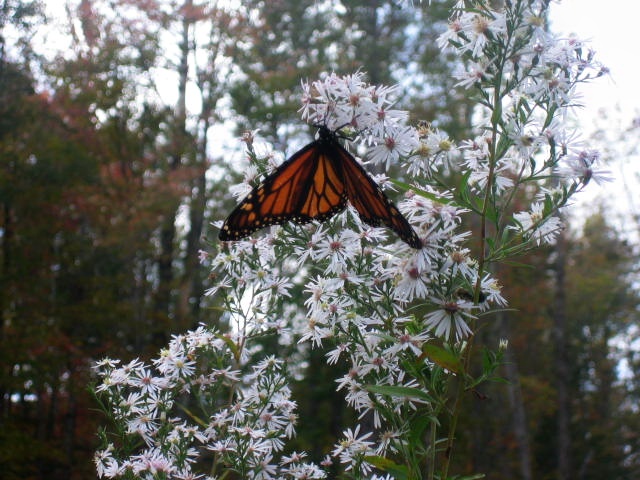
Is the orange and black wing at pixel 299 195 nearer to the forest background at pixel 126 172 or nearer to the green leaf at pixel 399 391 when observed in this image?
the green leaf at pixel 399 391

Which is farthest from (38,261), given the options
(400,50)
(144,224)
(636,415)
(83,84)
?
(636,415)

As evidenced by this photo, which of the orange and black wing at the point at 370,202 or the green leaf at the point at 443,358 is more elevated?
the orange and black wing at the point at 370,202

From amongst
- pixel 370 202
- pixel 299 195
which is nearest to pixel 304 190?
pixel 299 195

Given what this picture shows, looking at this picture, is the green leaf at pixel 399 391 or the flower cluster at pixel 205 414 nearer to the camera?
the green leaf at pixel 399 391

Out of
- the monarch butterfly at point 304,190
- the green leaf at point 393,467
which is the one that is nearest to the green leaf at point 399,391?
the green leaf at point 393,467

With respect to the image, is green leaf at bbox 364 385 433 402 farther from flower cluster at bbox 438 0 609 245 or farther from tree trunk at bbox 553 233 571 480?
tree trunk at bbox 553 233 571 480

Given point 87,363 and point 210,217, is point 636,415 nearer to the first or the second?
point 210,217
